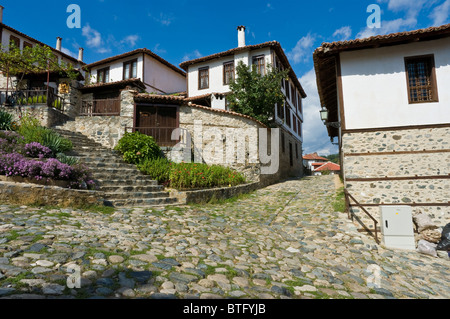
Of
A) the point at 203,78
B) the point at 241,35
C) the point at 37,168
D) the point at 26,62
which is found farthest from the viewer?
the point at 203,78

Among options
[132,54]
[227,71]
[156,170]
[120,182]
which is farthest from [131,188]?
[132,54]

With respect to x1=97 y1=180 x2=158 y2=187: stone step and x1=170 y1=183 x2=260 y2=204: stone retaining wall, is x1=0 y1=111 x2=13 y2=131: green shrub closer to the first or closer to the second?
x1=97 y1=180 x2=158 y2=187: stone step

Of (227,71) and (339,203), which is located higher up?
(227,71)

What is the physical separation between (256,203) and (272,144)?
263 inches

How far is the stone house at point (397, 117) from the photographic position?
24.6 feet

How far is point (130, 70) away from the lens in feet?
70.4

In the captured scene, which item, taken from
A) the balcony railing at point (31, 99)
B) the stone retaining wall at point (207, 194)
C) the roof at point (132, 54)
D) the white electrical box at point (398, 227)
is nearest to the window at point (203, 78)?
the roof at point (132, 54)

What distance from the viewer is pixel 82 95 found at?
1908 cm

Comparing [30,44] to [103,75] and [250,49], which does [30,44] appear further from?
[250,49]

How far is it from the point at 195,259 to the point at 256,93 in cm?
1261

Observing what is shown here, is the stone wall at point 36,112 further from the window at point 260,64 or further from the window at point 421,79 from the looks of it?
the window at point 421,79

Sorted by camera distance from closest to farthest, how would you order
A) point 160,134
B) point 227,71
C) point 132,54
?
point 160,134 → point 227,71 → point 132,54

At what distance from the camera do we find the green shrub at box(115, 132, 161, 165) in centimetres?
1086

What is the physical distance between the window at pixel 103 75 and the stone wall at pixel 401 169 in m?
22.1
